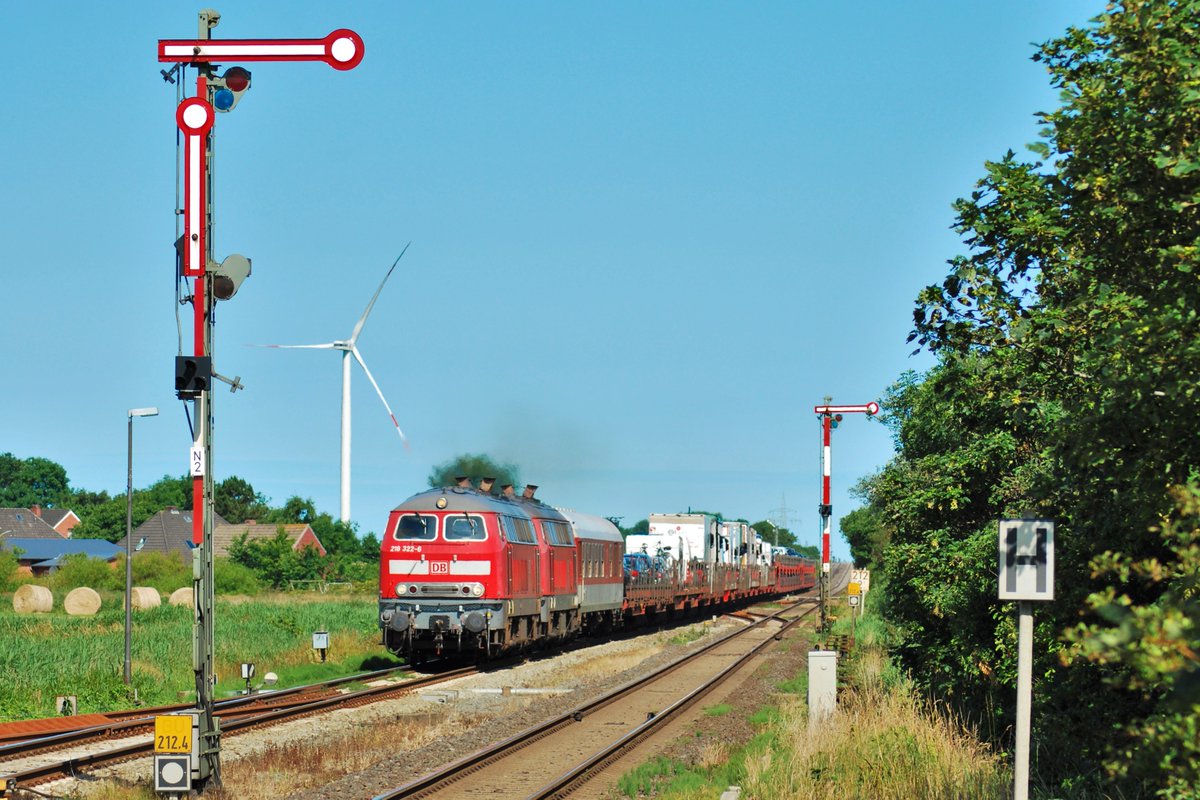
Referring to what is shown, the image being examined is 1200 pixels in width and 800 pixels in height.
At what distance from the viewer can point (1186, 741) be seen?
5.11m

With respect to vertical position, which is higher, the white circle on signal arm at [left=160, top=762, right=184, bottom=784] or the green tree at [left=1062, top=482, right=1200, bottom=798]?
the green tree at [left=1062, top=482, right=1200, bottom=798]

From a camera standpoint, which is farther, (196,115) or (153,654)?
(153,654)

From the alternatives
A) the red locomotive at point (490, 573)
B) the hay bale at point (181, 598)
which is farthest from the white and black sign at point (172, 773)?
the hay bale at point (181, 598)

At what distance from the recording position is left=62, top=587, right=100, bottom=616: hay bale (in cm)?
5194

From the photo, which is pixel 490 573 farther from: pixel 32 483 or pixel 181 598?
pixel 32 483

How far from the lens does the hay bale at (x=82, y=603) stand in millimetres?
51938

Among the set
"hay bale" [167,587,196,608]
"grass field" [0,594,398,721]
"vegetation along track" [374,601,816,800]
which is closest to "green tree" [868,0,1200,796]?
"vegetation along track" [374,601,816,800]

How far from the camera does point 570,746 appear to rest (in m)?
18.4

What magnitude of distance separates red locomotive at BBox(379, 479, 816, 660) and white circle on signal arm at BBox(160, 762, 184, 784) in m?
14.5

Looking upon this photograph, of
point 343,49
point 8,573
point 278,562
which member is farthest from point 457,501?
point 278,562

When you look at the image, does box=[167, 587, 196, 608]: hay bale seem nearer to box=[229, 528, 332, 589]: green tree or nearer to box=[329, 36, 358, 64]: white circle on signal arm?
box=[229, 528, 332, 589]: green tree

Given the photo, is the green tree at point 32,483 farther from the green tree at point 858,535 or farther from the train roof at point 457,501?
the train roof at point 457,501

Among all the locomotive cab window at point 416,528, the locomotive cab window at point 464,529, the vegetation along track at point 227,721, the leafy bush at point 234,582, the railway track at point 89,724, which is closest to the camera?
the vegetation along track at point 227,721

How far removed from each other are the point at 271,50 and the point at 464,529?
53.3 ft
